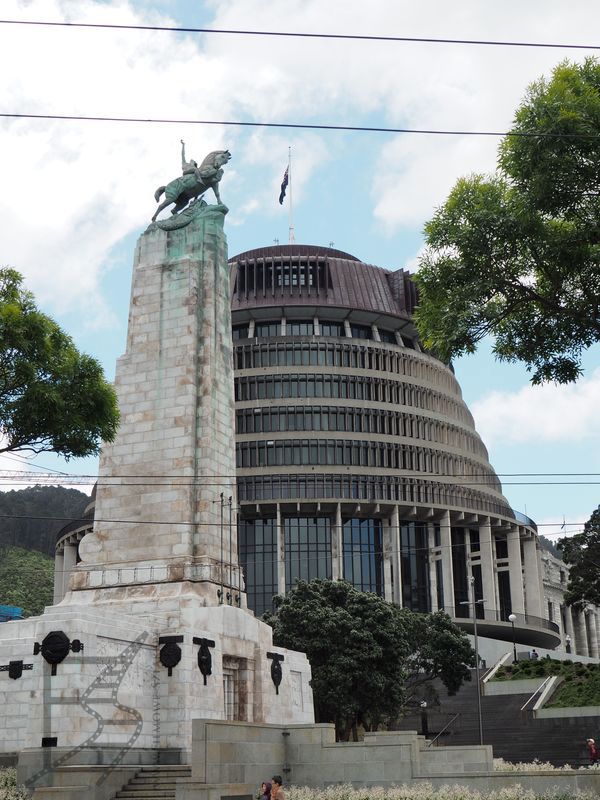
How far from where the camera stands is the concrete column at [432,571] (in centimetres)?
9069

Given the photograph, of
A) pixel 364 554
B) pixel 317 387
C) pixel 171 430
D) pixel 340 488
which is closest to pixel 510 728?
pixel 171 430

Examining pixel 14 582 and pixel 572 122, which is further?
pixel 14 582

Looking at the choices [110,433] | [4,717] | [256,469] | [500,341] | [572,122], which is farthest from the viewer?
[256,469]

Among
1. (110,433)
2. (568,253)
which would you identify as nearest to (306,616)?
(110,433)

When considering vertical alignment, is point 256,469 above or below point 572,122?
above

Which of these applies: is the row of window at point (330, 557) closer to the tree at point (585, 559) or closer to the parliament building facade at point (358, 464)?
the parliament building facade at point (358, 464)

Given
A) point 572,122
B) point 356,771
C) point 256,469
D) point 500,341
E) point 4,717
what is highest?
point 256,469

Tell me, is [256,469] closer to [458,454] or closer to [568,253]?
[458,454]

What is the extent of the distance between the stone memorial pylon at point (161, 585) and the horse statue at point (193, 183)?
0.13m

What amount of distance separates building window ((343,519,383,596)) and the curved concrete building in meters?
0.12

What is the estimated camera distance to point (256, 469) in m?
90.1

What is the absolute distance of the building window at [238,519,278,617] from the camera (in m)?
87.9

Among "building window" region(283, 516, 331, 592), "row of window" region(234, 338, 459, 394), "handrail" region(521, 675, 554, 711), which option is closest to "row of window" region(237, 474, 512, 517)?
"building window" region(283, 516, 331, 592)

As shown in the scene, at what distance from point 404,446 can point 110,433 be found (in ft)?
230
